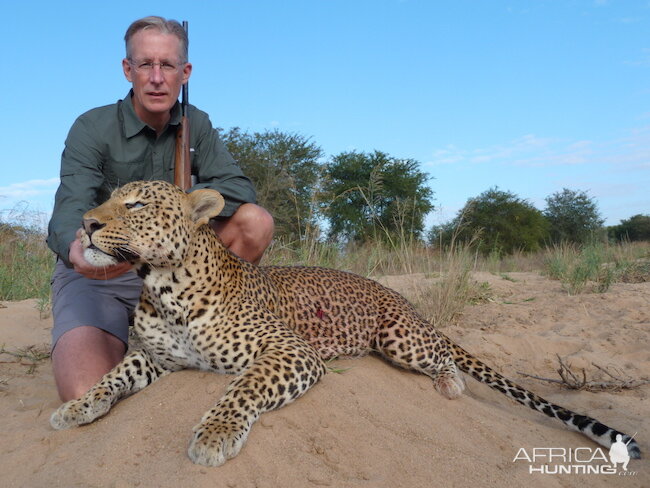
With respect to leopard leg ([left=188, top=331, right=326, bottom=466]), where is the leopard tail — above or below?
below

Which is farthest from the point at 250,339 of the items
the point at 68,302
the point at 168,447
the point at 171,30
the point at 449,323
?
the point at 449,323

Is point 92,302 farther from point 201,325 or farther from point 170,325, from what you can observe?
point 201,325

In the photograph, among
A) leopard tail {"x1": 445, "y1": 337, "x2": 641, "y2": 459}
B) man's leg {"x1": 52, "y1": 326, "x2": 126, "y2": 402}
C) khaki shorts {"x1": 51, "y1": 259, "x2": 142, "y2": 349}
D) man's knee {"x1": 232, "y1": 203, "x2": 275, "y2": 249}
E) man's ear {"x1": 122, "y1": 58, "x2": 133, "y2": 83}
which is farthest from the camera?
man's knee {"x1": 232, "y1": 203, "x2": 275, "y2": 249}

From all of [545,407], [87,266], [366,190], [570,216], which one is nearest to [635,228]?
[570,216]

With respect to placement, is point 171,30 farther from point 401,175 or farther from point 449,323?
point 401,175

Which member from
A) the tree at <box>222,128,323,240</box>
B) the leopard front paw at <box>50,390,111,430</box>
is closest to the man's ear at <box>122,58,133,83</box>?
the leopard front paw at <box>50,390,111,430</box>

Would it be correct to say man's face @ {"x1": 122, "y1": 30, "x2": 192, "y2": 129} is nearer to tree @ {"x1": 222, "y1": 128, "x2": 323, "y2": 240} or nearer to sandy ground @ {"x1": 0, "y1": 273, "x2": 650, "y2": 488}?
sandy ground @ {"x1": 0, "y1": 273, "x2": 650, "y2": 488}

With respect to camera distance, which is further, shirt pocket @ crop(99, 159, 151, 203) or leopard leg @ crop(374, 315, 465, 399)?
shirt pocket @ crop(99, 159, 151, 203)

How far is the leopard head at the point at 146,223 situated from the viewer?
316 centimetres

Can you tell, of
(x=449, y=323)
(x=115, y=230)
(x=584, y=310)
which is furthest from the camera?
(x=584, y=310)

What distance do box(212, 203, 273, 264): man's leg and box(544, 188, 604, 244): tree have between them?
85.6 ft

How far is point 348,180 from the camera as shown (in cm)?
2464

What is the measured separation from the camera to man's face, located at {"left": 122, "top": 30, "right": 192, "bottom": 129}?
4.43 metres

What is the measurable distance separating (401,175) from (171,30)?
1929 centimetres
